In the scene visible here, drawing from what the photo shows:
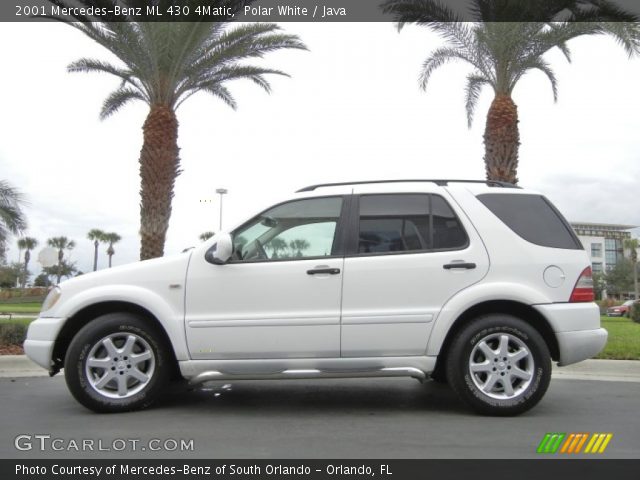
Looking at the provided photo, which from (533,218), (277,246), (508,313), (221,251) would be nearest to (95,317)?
(221,251)

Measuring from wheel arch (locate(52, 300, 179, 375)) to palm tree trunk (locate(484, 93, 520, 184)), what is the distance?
974 cm

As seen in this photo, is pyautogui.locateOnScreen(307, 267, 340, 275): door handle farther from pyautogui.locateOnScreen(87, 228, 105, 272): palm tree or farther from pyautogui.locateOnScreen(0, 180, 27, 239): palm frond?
pyautogui.locateOnScreen(87, 228, 105, 272): palm tree

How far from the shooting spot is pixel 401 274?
4.90m

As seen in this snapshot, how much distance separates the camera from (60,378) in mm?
7094

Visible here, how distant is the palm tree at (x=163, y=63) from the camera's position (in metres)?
12.7

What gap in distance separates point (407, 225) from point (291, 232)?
1.01 metres

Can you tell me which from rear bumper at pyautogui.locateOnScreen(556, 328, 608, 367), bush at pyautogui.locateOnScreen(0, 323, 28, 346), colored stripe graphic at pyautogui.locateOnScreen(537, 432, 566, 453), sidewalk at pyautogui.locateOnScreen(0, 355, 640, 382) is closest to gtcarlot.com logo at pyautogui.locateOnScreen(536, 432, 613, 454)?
colored stripe graphic at pyautogui.locateOnScreen(537, 432, 566, 453)

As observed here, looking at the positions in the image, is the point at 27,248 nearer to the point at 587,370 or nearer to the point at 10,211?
the point at 10,211

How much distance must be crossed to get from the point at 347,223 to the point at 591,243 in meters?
113
